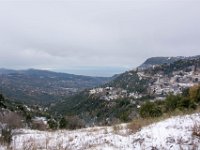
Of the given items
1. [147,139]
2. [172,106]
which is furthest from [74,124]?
[147,139]

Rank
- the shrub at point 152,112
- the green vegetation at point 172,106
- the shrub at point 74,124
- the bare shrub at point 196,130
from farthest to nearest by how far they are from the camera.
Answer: the shrub at point 74,124
the green vegetation at point 172,106
the shrub at point 152,112
the bare shrub at point 196,130

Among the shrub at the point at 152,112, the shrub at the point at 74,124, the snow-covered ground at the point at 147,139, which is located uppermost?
the snow-covered ground at the point at 147,139

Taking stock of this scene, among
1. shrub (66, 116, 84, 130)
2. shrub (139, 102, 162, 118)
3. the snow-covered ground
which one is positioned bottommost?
shrub (66, 116, 84, 130)

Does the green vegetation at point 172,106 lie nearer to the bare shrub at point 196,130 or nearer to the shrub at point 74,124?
the bare shrub at point 196,130

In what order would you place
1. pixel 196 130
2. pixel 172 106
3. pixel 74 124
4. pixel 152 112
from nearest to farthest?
1. pixel 196 130
2. pixel 152 112
3. pixel 172 106
4. pixel 74 124

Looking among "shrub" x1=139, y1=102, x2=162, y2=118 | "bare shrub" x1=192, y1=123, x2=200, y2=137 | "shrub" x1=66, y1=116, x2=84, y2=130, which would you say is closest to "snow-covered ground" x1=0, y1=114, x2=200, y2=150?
"bare shrub" x1=192, y1=123, x2=200, y2=137

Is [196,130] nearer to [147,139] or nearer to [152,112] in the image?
[147,139]

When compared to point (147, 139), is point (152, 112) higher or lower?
lower

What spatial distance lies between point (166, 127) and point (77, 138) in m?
2.40

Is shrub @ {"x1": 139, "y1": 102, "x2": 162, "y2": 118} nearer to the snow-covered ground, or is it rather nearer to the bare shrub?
the snow-covered ground

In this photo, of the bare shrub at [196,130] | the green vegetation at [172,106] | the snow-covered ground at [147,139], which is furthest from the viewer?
the green vegetation at [172,106]

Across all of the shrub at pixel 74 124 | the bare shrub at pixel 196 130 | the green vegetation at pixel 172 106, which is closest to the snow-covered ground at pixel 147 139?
the bare shrub at pixel 196 130

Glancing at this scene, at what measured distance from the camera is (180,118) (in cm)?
928

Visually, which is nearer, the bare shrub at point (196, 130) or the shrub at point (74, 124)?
the bare shrub at point (196, 130)
